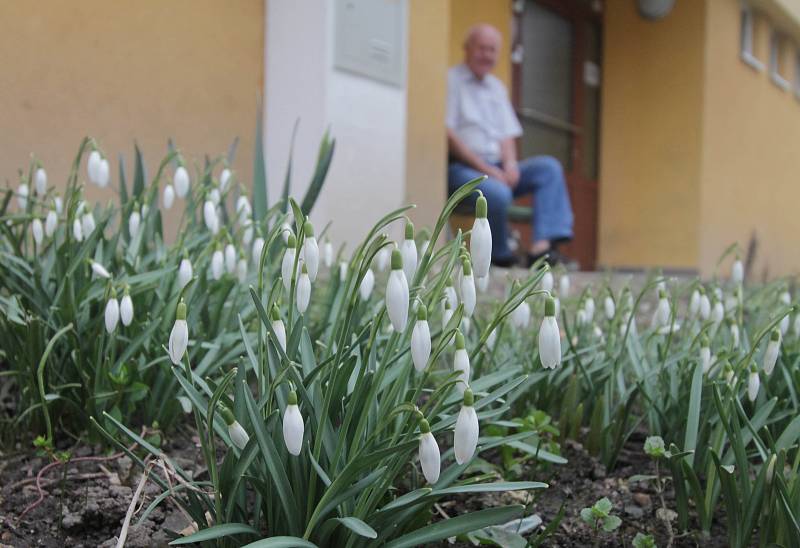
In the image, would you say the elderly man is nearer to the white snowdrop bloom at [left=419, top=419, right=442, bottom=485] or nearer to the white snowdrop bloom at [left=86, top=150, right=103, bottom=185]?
the white snowdrop bloom at [left=86, top=150, right=103, bottom=185]

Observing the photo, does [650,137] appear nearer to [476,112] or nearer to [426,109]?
[476,112]

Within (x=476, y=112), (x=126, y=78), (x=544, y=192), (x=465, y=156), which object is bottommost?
(x=544, y=192)

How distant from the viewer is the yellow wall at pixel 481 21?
6621mm

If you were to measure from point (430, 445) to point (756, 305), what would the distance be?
2.35 meters

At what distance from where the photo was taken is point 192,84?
12.3 ft

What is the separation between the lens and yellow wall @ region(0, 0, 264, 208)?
10.4 feet

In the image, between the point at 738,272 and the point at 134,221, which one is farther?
the point at 738,272

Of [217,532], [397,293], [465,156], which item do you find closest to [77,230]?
[217,532]

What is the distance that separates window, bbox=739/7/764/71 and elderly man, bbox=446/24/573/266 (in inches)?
168

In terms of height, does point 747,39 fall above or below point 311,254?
above

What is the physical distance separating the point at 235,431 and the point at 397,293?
302 mm

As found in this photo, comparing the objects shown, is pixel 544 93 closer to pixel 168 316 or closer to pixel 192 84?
pixel 192 84

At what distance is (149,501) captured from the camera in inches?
59.7

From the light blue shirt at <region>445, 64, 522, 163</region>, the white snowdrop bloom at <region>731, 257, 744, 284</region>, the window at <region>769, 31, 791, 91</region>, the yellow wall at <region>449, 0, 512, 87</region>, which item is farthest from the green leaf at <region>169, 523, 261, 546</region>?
the window at <region>769, 31, 791, 91</region>
